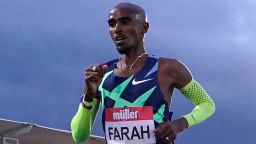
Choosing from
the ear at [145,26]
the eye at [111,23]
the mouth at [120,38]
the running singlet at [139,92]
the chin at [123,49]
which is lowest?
the running singlet at [139,92]

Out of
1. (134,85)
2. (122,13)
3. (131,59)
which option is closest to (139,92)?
(134,85)

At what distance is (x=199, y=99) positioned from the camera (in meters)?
3.95

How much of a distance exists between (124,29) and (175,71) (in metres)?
0.44

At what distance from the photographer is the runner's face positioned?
151 inches

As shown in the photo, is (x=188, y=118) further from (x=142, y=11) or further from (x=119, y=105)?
(x=142, y=11)

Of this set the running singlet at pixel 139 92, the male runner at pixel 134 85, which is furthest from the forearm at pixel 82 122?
the running singlet at pixel 139 92

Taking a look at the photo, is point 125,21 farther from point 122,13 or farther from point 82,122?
point 82,122

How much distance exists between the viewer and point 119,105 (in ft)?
12.4

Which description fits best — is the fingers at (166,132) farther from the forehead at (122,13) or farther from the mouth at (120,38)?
the forehead at (122,13)

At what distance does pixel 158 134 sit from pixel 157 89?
32cm

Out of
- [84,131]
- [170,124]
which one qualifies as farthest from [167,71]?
[84,131]

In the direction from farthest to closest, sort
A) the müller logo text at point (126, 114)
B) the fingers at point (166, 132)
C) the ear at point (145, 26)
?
the ear at point (145, 26), the müller logo text at point (126, 114), the fingers at point (166, 132)

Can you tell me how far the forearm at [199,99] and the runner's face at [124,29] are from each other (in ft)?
1.55

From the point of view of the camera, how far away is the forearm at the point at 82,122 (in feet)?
12.8
